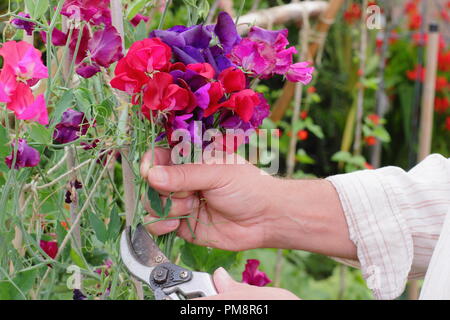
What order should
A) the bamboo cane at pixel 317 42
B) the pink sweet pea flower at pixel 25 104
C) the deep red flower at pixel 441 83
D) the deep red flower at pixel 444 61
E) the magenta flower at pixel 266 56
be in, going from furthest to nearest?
the deep red flower at pixel 444 61 → the deep red flower at pixel 441 83 → the bamboo cane at pixel 317 42 → the magenta flower at pixel 266 56 → the pink sweet pea flower at pixel 25 104

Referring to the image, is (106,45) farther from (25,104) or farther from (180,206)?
(180,206)

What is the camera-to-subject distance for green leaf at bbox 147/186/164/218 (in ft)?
3.08

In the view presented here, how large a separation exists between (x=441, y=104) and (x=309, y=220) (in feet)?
8.11

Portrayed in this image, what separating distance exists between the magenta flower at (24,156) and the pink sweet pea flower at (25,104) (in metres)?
0.08

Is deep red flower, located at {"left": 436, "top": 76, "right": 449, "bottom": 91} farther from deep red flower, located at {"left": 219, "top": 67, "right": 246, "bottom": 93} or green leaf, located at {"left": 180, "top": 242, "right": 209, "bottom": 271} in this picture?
deep red flower, located at {"left": 219, "top": 67, "right": 246, "bottom": 93}

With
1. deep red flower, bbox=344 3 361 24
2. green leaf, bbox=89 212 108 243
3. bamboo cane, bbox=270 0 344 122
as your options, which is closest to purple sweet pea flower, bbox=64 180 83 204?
green leaf, bbox=89 212 108 243

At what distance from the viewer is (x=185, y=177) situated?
0.96m

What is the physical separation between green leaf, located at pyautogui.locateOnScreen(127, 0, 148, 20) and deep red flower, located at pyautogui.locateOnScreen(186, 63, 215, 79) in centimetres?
19

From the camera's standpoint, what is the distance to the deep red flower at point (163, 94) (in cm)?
82

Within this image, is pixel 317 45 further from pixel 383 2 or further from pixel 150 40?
pixel 150 40

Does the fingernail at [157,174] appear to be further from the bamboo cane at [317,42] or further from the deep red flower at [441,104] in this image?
the deep red flower at [441,104]

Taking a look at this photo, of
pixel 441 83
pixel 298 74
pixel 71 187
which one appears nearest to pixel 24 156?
pixel 71 187

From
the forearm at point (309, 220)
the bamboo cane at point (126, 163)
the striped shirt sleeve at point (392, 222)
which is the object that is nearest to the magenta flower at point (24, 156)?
the bamboo cane at point (126, 163)
